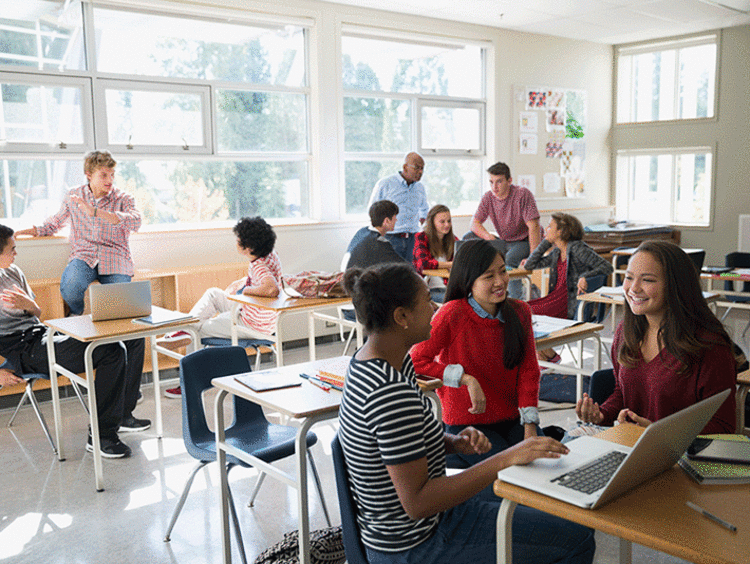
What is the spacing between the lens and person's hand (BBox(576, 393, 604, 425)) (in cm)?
212

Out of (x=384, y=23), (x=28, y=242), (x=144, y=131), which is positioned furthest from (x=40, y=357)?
(x=384, y=23)

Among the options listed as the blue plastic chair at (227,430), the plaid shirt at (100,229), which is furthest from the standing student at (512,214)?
the blue plastic chair at (227,430)

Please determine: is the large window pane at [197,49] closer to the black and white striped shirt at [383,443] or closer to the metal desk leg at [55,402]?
the metal desk leg at [55,402]

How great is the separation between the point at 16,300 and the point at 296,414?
2.48 metres

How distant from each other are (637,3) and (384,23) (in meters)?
2.40

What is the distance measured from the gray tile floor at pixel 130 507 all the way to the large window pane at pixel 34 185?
1637 millimetres

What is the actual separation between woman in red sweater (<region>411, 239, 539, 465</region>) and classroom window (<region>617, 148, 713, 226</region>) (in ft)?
22.4

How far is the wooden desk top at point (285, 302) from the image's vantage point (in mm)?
4043

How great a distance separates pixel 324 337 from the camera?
6.46 m

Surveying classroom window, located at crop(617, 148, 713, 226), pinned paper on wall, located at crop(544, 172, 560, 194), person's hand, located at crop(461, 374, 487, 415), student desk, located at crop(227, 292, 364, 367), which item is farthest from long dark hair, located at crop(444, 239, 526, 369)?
classroom window, located at crop(617, 148, 713, 226)

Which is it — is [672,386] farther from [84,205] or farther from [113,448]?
[84,205]

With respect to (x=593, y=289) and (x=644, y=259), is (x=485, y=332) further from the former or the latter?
(x=593, y=289)

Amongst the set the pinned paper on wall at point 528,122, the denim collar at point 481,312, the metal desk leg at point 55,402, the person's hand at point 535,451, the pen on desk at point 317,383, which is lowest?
the metal desk leg at point 55,402

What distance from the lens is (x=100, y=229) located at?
4.74 m
